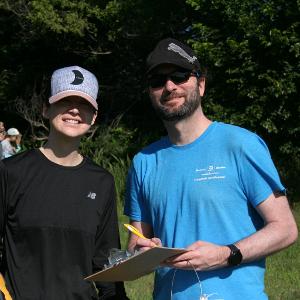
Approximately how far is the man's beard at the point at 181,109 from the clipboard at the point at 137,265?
687 mm

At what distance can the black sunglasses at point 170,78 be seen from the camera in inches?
113

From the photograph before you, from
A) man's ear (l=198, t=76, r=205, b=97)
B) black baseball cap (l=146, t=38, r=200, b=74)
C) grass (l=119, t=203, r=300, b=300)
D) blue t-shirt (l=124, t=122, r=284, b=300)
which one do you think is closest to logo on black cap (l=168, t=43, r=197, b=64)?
black baseball cap (l=146, t=38, r=200, b=74)

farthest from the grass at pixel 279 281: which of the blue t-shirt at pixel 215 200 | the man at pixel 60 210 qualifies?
the blue t-shirt at pixel 215 200

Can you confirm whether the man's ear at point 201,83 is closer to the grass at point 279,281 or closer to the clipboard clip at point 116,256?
the clipboard clip at point 116,256

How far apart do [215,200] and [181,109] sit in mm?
459

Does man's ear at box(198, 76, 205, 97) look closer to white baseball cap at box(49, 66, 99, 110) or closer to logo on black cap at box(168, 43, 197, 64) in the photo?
logo on black cap at box(168, 43, 197, 64)

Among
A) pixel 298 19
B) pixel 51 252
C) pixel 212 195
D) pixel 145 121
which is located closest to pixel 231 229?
pixel 212 195

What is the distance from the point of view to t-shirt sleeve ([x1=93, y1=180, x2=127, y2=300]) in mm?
2887

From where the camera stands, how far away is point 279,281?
6660 millimetres

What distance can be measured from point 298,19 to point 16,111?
35.7ft

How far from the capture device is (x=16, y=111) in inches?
768

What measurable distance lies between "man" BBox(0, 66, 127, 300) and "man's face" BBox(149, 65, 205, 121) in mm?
322

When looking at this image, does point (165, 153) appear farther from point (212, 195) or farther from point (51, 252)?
point (51, 252)

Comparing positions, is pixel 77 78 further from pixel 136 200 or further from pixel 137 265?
pixel 137 265
